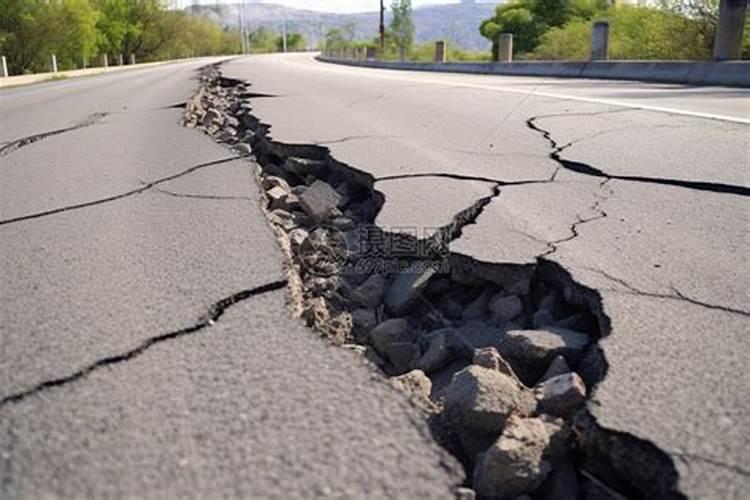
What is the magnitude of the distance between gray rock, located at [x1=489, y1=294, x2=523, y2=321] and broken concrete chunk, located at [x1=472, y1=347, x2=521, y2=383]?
38cm

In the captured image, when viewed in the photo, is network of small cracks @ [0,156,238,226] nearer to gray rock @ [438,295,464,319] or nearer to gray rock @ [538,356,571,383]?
gray rock @ [438,295,464,319]

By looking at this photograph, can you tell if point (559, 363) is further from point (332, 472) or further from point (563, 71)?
point (563, 71)

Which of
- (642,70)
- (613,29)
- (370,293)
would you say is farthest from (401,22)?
(370,293)

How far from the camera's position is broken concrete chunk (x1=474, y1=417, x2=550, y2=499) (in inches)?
52.3

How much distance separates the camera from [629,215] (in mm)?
2922

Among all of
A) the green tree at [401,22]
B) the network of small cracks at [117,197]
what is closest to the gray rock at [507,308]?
the network of small cracks at [117,197]

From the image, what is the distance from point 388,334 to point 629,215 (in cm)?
138

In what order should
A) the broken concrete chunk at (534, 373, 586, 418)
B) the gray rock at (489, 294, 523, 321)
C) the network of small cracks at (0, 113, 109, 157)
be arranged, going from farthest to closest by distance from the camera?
the network of small cracks at (0, 113, 109, 157)
the gray rock at (489, 294, 523, 321)
the broken concrete chunk at (534, 373, 586, 418)

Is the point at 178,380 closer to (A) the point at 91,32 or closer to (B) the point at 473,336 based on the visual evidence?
(B) the point at 473,336

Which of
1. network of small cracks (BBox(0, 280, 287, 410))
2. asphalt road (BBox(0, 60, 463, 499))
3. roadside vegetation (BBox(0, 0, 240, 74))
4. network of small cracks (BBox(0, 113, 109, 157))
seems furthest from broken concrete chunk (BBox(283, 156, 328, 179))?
roadside vegetation (BBox(0, 0, 240, 74))

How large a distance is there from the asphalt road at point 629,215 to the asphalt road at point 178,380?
21.5 inches

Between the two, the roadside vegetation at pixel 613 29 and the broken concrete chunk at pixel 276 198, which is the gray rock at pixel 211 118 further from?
the roadside vegetation at pixel 613 29

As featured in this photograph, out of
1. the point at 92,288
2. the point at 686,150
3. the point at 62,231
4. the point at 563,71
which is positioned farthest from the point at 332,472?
the point at 563,71

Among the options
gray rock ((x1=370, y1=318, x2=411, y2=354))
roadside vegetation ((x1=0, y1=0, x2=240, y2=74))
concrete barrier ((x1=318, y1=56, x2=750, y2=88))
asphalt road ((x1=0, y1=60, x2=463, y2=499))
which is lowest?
gray rock ((x1=370, y1=318, x2=411, y2=354))
